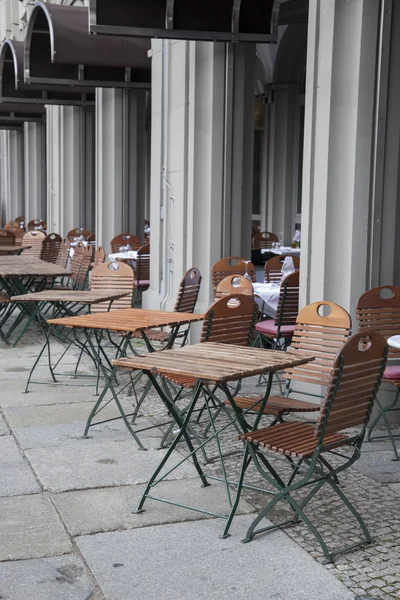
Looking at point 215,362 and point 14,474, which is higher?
point 215,362

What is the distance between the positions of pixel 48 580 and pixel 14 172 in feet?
93.2

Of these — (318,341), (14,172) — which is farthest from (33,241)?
(14,172)

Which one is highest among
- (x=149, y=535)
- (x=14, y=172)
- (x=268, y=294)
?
(x=14, y=172)

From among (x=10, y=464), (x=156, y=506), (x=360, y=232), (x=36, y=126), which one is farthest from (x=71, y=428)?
(x=36, y=126)

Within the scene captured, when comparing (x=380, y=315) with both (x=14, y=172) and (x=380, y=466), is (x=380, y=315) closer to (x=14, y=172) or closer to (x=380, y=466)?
(x=380, y=466)

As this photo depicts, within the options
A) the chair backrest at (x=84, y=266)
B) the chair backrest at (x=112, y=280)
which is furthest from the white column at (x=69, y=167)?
the chair backrest at (x=112, y=280)

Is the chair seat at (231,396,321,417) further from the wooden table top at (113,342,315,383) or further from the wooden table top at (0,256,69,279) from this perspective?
the wooden table top at (0,256,69,279)

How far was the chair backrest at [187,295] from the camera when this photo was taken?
7.87 meters

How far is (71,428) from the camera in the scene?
21.2ft

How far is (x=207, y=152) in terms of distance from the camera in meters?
9.80

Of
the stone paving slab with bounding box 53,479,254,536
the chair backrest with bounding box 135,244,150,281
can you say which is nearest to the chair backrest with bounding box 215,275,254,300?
the stone paving slab with bounding box 53,479,254,536

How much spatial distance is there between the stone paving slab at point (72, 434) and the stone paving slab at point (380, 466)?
1394 millimetres

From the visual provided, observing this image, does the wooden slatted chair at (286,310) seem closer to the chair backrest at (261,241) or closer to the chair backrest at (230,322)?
the chair backrest at (230,322)

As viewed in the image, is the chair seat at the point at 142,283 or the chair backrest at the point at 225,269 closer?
the chair backrest at the point at 225,269
